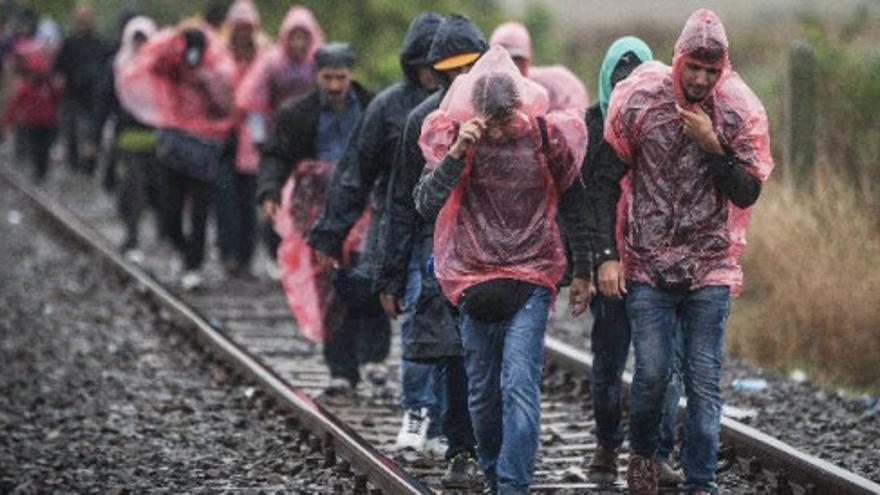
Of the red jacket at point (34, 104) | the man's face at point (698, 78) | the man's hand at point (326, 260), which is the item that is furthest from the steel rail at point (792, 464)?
the red jacket at point (34, 104)

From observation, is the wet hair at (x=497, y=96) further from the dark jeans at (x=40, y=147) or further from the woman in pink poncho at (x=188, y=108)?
the dark jeans at (x=40, y=147)

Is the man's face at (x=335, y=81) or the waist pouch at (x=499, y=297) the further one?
the man's face at (x=335, y=81)

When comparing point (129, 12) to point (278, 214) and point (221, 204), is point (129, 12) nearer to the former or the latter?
point (221, 204)

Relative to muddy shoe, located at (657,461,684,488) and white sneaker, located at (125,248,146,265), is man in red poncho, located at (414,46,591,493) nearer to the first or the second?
muddy shoe, located at (657,461,684,488)

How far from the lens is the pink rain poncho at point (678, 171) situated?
25.9 ft

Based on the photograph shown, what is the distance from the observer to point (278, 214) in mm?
12445

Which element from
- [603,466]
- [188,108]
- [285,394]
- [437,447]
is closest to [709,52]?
[603,466]

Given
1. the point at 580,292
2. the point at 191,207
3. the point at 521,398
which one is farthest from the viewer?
the point at 191,207

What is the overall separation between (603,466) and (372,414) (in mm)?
2256

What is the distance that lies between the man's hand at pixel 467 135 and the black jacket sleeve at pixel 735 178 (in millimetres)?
909

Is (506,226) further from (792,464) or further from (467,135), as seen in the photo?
→ (792,464)

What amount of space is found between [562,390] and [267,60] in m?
4.80

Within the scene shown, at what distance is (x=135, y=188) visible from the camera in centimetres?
1828

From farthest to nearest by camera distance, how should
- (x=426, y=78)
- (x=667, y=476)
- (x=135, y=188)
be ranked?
(x=135, y=188) < (x=426, y=78) < (x=667, y=476)
